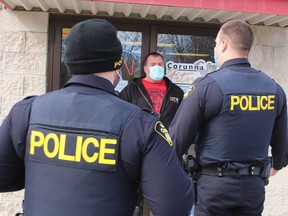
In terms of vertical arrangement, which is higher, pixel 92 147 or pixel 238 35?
pixel 238 35

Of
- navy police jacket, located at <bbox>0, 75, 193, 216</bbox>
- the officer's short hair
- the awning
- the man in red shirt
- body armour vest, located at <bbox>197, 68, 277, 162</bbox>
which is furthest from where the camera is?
the man in red shirt

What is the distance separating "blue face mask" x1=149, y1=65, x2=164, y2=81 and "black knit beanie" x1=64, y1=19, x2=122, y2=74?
8.36 ft

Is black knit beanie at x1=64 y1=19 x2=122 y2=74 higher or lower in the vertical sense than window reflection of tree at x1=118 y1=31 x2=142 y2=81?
lower

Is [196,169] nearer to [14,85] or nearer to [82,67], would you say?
[82,67]

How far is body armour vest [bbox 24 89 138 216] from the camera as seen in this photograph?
52.0 inches

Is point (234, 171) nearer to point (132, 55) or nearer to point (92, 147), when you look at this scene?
point (92, 147)

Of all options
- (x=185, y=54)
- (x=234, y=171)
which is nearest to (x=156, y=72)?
(x=185, y=54)

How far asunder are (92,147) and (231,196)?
140cm

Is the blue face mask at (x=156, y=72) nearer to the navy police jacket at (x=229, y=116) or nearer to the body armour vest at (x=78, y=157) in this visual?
the navy police jacket at (x=229, y=116)

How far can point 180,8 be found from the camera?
3.75 meters

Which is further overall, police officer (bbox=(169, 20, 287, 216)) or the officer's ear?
the officer's ear

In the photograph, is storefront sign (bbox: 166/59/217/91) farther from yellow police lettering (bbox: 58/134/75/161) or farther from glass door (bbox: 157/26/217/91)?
yellow police lettering (bbox: 58/134/75/161)

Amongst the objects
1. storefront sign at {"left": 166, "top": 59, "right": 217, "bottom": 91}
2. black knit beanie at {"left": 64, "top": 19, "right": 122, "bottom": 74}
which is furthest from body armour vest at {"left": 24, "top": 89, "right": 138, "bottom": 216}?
storefront sign at {"left": 166, "top": 59, "right": 217, "bottom": 91}

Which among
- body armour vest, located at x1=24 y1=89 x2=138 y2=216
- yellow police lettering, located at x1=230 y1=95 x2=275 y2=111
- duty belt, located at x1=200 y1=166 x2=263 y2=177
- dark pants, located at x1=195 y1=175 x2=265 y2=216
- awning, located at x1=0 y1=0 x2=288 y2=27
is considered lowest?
dark pants, located at x1=195 y1=175 x2=265 y2=216
